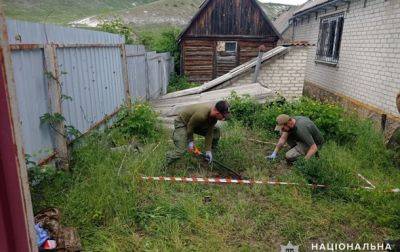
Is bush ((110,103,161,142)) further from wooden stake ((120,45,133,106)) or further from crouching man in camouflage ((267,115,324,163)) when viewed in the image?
crouching man in camouflage ((267,115,324,163))

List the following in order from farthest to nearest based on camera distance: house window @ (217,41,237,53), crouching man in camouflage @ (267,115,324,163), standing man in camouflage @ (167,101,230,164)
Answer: house window @ (217,41,237,53) → crouching man in camouflage @ (267,115,324,163) → standing man in camouflage @ (167,101,230,164)

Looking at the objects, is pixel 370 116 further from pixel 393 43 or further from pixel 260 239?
pixel 260 239

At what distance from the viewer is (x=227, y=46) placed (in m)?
16.8

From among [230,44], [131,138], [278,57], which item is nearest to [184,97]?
[278,57]

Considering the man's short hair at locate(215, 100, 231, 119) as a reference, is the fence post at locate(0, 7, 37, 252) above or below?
above

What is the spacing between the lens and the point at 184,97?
32.6 feet

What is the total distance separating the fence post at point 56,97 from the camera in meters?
3.92

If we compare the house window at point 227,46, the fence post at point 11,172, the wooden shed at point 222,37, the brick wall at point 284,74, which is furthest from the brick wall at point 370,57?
the fence post at point 11,172

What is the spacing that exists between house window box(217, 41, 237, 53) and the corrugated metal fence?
9867mm

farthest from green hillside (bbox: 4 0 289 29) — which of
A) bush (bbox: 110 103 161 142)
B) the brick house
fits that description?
bush (bbox: 110 103 161 142)

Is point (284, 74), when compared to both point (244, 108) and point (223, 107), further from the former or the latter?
point (223, 107)

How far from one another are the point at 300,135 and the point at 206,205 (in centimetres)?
213

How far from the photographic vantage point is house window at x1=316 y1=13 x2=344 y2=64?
10.6 metres

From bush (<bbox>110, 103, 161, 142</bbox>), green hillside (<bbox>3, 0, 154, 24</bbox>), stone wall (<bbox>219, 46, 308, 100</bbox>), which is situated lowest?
bush (<bbox>110, 103, 161, 142</bbox>)
